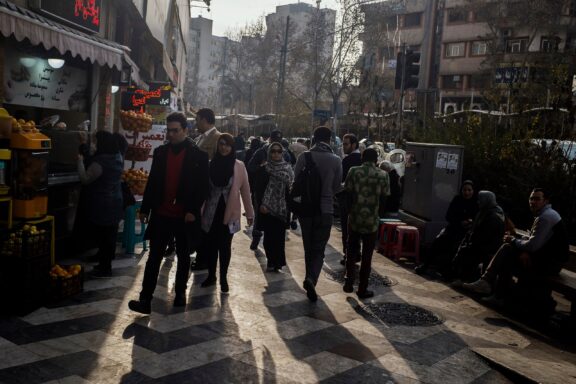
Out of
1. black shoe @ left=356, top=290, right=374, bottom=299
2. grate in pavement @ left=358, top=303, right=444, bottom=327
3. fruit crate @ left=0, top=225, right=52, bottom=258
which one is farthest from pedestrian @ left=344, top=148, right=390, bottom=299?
fruit crate @ left=0, top=225, right=52, bottom=258

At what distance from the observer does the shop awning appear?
7.23 metres

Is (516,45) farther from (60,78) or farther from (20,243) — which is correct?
(20,243)

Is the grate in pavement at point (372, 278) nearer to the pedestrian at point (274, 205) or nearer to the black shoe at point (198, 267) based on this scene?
the pedestrian at point (274, 205)

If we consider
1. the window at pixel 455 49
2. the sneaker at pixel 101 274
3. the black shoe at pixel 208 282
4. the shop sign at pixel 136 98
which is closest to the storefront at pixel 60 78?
the shop sign at pixel 136 98

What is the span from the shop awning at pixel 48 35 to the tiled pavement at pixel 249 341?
3139 mm

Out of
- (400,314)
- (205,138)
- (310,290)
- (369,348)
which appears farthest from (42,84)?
(369,348)

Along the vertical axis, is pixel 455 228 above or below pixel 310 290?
above

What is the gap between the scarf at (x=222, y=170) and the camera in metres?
6.93

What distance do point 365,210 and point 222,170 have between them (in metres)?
1.77

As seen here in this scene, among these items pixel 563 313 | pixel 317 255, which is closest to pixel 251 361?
pixel 317 255

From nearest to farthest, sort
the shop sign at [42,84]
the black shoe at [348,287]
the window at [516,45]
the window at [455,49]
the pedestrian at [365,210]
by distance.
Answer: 1. the pedestrian at [365,210]
2. the black shoe at [348,287]
3. the shop sign at [42,84]
4. the window at [516,45]
5. the window at [455,49]

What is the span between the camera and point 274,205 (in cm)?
802

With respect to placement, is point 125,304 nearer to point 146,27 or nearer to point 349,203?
point 349,203

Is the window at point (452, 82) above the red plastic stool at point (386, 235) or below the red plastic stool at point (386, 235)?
above
